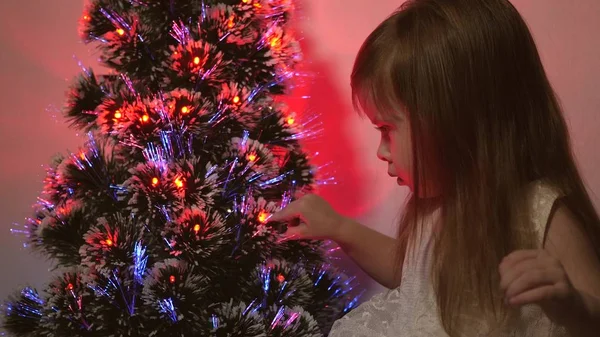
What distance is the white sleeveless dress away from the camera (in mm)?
905

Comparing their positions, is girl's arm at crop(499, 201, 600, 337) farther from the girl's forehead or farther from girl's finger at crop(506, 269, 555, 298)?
the girl's forehead

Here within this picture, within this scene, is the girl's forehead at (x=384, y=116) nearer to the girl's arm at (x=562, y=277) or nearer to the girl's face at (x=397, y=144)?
the girl's face at (x=397, y=144)

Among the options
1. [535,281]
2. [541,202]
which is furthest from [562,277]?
[541,202]

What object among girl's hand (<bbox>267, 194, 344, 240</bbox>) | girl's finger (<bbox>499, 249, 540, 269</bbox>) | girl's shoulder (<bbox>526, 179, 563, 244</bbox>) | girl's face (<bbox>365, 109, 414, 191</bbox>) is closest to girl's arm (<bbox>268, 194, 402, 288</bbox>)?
girl's hand (<bbox>267, 194, 344, 240</bbox>)

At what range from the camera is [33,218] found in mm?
1085

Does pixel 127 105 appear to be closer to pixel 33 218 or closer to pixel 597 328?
pixel 33 218

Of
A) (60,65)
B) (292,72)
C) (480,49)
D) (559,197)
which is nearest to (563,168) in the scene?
(559,197)

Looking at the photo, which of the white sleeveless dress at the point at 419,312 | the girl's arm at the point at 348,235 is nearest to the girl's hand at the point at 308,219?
the girl's arm at the point at 348,235

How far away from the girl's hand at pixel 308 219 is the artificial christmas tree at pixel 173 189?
0.7 inches

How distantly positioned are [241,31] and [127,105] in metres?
0.20

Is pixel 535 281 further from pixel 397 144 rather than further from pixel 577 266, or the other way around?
pixel 397 144

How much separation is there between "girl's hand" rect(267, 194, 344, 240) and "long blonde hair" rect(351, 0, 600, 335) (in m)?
0.21

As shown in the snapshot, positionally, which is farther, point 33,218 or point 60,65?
point 60,65

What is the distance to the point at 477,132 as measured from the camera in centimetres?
93
